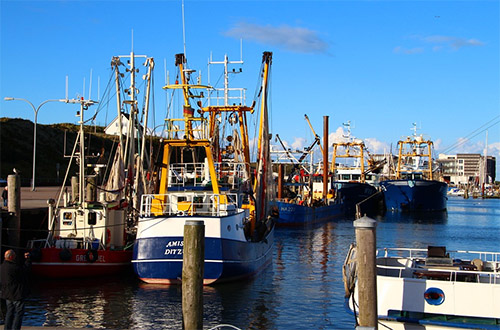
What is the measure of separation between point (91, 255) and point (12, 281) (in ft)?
38.2

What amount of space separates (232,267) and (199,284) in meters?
9.82

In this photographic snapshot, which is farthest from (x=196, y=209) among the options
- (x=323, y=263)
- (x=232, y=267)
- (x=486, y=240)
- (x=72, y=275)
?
(x=486, y=240)

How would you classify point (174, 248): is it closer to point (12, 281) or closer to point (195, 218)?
point (195, 218)

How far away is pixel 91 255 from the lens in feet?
79.7

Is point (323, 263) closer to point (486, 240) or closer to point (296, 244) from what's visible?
point (296, 244)

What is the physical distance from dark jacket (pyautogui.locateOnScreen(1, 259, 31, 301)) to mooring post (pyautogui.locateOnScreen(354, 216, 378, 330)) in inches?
280

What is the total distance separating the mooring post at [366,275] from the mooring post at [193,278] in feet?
11.5

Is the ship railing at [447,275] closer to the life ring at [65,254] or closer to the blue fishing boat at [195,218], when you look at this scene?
the blue fishing boat at [195,218]

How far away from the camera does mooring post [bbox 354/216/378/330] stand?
13008mm

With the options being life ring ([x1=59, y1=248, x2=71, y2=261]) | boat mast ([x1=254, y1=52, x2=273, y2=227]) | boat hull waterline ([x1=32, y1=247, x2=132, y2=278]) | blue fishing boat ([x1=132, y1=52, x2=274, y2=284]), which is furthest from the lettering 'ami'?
boat mast ([x1=254, y1=52, x2=273, y2=227])

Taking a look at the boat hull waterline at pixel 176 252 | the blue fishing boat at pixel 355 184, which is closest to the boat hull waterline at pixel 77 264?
the boat hull waterline at pixel 176 252

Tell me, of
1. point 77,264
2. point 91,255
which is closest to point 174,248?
point 91,255

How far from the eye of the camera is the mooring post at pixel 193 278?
44.1ft

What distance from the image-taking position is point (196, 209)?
24.3 m
